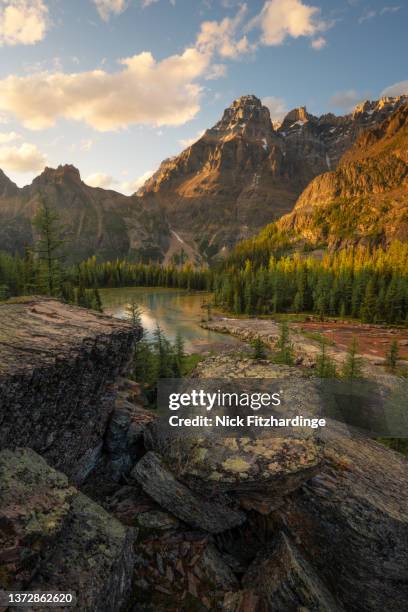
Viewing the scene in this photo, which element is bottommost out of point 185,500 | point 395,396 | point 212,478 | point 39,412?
point 395,396

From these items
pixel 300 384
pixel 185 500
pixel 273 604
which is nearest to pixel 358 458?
pixel 300 384

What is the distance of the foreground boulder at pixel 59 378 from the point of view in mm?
6301

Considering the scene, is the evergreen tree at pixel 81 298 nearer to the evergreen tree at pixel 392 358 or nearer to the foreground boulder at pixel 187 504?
the evergreen tree at pixel 392 358

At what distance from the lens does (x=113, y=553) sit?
Result: 5.95 metres

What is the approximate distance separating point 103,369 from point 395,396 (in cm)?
3088

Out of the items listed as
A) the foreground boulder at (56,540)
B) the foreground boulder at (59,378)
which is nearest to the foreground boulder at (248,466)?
the foreground boulder at (56,540)

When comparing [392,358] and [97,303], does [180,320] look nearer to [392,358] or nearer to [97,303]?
[97,303]

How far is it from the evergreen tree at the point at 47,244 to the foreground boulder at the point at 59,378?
70.1 feet

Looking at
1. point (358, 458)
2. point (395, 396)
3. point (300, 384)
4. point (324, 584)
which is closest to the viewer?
point (324, 584)

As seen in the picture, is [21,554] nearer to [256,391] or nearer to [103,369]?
[103,369]

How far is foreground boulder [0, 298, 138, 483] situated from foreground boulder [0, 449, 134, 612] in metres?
0.80

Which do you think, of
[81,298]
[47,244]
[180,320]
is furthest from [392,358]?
[81,298]

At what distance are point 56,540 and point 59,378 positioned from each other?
3156 mm

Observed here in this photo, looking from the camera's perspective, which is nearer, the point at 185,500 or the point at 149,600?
the point at 149,600
